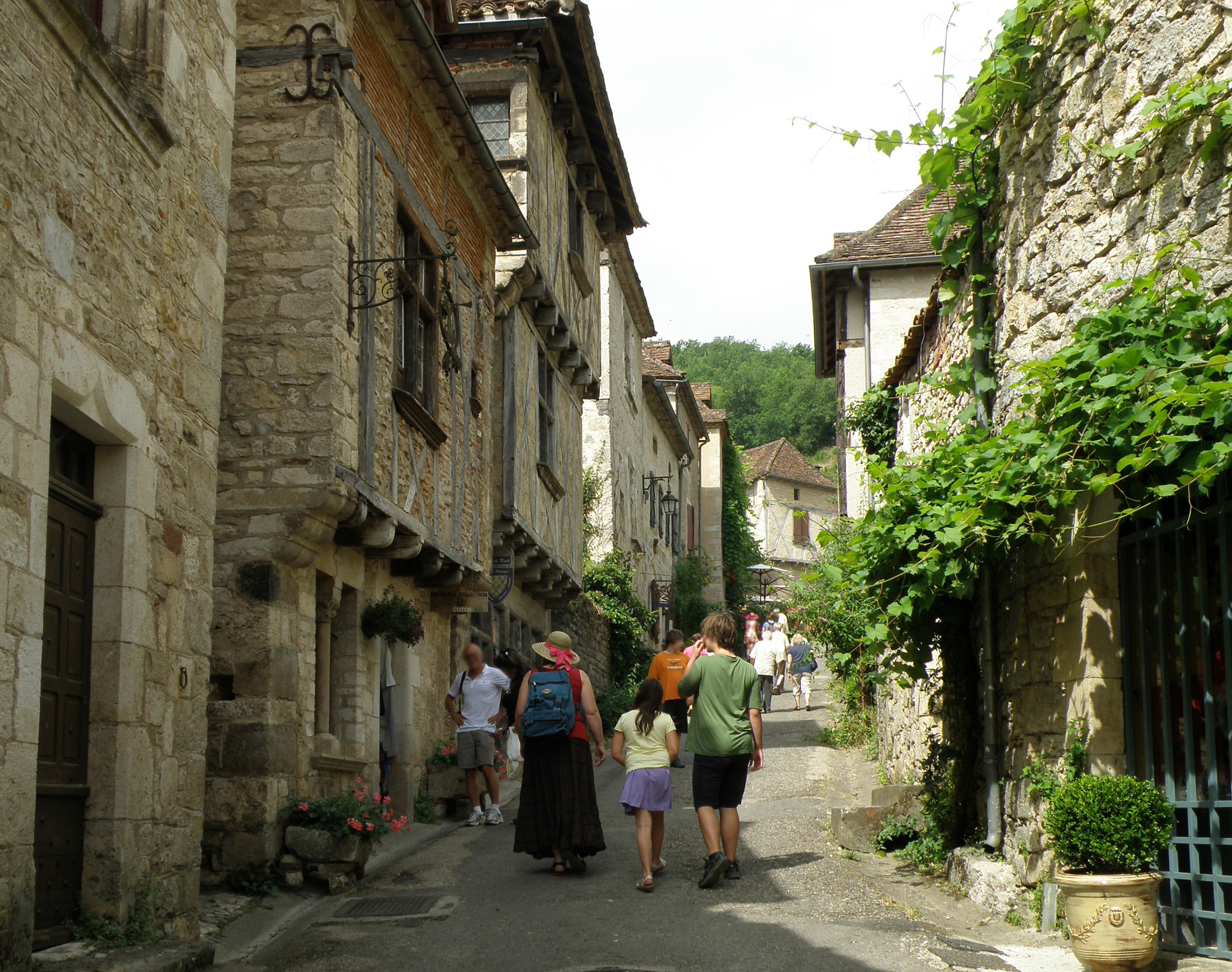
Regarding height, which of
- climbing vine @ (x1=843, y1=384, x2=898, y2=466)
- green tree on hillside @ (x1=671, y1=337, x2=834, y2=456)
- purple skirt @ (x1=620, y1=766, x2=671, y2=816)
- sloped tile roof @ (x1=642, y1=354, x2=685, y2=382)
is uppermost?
green tree on hillside @ (x1=671, y1=337, x2=834, y2=456)

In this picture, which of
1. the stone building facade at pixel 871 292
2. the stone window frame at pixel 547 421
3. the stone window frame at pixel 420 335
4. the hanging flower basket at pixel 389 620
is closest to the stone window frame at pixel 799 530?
the stone building facade at pixel 871 292

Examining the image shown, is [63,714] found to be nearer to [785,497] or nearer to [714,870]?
[714,870]

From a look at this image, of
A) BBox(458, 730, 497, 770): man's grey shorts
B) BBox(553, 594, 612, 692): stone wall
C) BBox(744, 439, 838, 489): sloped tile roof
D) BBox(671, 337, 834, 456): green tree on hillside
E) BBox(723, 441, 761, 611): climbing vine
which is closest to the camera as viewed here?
BBox(458, 730, 497, 770): man's grey shorts

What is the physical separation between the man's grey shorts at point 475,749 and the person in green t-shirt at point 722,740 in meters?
2.79

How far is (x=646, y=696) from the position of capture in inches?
322

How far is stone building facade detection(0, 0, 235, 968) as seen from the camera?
485 cm

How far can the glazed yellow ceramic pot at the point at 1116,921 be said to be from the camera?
17.4 feet

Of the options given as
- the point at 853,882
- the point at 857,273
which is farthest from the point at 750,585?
the point at 853,882

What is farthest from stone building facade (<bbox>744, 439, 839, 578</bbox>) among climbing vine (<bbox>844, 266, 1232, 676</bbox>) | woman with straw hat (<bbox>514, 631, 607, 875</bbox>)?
climbing vine (<bbox>844, 266, 1232, 676</bbox>)

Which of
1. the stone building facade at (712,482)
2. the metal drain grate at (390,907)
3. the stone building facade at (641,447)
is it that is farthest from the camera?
the stone building facade at (712,482)

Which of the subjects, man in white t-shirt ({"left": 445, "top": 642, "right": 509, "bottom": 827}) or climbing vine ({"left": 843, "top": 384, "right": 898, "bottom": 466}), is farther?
climbing vine ({"left": 843, "top": 384, "right": 898, "bottom": 466})

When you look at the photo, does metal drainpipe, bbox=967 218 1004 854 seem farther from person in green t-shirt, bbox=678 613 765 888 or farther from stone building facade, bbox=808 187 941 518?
stone building facade, bbox=808 187 941 518

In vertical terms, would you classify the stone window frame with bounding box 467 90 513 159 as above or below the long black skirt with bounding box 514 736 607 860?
above

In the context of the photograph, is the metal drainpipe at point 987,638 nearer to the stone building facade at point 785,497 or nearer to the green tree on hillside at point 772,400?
the stone building facade at point 785,497
